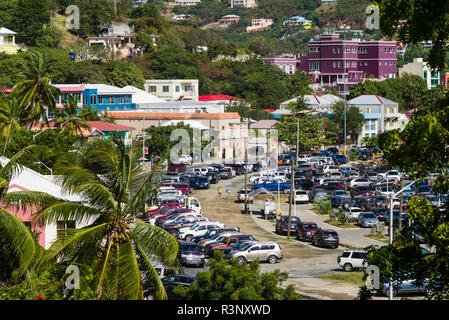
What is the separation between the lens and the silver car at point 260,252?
42281 millimetres

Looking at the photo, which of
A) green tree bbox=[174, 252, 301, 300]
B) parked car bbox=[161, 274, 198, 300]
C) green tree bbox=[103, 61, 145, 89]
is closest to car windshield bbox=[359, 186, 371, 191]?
parked car bbox=[161, 274, 198, 300]

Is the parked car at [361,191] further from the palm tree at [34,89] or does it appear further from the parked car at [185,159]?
the palm tree at [34,89]

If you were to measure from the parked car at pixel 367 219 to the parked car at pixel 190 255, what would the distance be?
16297 mm

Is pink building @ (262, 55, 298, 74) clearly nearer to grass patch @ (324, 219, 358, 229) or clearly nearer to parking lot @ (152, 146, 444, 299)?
parking lot @ (152, 146, 444, 299)

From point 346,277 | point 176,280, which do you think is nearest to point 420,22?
point 176,280

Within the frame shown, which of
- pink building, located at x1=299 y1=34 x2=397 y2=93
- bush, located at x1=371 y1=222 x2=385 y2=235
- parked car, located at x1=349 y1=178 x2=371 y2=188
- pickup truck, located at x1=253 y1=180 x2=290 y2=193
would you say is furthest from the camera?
pink building, located at x1=299 y1=34 x2=397 y2=93

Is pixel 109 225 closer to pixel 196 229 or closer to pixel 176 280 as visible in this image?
pixel 176 280

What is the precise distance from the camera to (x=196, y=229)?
166ft

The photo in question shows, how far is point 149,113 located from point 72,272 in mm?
81195

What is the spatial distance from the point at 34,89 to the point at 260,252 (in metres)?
32.4

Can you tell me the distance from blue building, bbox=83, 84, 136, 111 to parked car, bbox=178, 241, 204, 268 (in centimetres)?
7053

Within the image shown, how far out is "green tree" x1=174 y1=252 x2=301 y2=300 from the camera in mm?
22266

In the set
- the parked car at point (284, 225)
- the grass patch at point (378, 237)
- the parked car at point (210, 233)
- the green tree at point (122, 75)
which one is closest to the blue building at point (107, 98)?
the green tree at point (122, 75)

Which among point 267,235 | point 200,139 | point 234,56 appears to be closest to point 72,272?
point 267,235
